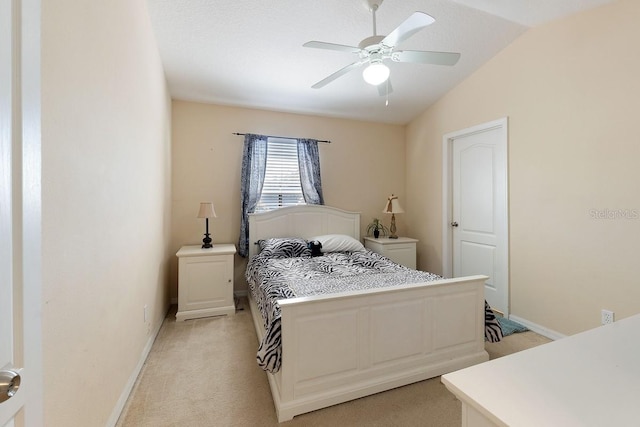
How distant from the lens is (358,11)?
2.28 metres

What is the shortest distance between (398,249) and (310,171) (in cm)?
161

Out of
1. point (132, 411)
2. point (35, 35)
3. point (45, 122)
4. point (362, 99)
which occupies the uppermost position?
point (362, 99)

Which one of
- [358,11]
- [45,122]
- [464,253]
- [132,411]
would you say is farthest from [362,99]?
[132,411]

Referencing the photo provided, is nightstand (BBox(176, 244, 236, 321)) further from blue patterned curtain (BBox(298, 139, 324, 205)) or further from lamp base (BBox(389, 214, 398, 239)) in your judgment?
lamp base (BBox(389, 214, 398, 239))

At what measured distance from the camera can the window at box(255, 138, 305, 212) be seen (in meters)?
3.80

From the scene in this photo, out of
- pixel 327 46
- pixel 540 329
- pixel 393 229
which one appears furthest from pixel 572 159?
pixel 327 46

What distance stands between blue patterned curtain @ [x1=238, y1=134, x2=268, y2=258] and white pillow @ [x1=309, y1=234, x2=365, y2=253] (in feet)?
3.08

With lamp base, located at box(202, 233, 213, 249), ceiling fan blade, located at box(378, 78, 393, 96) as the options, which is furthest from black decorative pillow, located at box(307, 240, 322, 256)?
ceiling fan blade, located at box(378, 78, 393, 96)

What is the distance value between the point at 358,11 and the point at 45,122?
2.26m

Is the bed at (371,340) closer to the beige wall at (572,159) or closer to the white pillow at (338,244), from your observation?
the beige wall at (572,159)

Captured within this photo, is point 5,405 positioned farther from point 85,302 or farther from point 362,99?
point 362,99

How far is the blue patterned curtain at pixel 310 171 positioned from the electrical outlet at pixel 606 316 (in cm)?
294

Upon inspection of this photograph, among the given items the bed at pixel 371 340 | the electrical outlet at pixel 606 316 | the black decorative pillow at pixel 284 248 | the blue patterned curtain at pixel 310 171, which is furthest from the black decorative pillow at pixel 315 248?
the electrical outlet at pixel 606 316

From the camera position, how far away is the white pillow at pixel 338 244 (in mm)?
3404
